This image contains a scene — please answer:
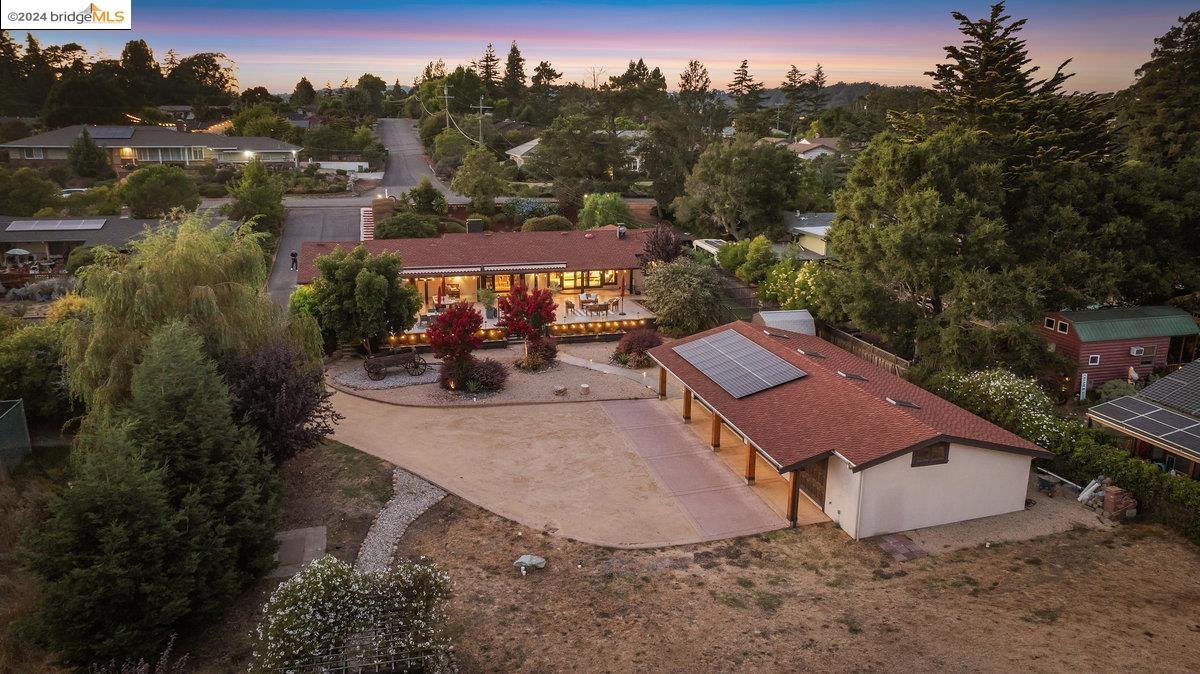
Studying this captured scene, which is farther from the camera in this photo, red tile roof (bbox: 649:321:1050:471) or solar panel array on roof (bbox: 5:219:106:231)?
solar panel array on roof (bbox: 5:219:106:231)

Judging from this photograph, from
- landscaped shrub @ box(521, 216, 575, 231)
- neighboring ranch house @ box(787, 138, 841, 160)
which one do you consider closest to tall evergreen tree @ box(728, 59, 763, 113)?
neighboring ranch house @ box(787, 138, 841, 160)

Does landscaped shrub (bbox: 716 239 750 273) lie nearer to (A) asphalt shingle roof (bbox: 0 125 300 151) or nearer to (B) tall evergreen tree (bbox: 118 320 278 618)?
(B) tall evergreen tree (bbox: 118 320 278 618)

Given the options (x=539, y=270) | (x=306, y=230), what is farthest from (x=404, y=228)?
(x=539, y=270)

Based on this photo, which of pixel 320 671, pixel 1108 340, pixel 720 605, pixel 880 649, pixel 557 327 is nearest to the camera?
pixel 320 671

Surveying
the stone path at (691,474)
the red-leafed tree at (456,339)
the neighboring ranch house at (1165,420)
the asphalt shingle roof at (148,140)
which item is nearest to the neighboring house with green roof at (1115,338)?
the neighboring ranch house at (1165,420)

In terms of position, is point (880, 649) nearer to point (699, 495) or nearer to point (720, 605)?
point (720, 605)

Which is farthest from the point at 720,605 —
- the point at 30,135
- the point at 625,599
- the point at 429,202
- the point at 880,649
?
the point at 30,135
